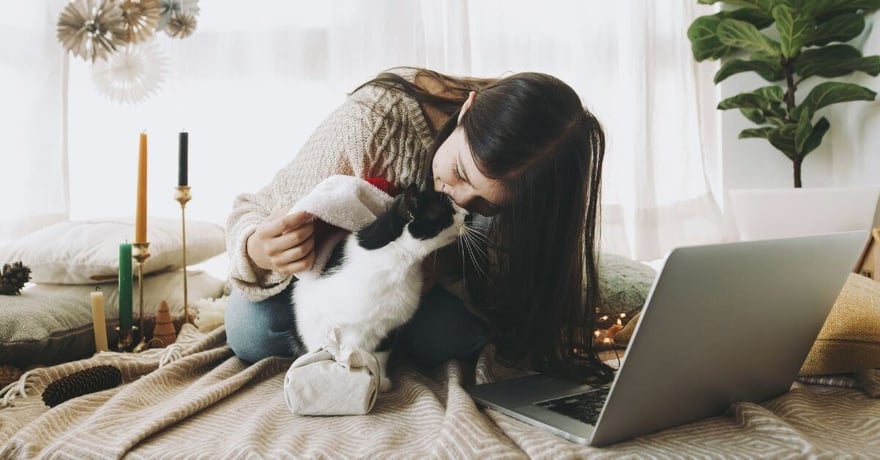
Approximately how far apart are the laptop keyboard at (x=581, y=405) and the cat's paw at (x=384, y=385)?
241 millimetres

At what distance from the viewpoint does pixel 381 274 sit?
0.96 metres

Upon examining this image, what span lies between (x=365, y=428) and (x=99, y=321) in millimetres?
740

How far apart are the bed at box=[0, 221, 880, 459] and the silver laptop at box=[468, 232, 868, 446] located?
2 cm

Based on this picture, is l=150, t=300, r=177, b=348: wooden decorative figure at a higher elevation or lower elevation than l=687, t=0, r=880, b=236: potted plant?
lower

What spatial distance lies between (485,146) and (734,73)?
1.61 meters

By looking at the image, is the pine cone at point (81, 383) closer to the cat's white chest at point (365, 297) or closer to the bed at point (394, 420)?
the bed at point (394, 420)

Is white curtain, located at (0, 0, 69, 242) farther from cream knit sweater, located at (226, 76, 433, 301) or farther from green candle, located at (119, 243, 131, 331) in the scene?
cream knit sweater, located at (226, 76, 433, 301)

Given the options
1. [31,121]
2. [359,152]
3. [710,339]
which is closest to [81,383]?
[359,152]

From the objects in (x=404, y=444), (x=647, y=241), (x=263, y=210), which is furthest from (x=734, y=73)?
(x=404, y=444)

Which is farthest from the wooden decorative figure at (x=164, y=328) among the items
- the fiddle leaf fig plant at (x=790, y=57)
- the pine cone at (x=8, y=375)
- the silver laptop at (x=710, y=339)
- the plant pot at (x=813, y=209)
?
the fiddle leaf fig plant at (x=790, y=57)

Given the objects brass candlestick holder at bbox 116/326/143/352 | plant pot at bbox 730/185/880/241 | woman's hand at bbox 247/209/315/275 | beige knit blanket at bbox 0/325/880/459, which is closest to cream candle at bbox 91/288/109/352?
brass candlestick holder at bbox 116/326/143/352

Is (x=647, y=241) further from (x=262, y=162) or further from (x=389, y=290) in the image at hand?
(x=389, y=290)

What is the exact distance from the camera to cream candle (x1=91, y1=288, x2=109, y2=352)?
53.0 inches

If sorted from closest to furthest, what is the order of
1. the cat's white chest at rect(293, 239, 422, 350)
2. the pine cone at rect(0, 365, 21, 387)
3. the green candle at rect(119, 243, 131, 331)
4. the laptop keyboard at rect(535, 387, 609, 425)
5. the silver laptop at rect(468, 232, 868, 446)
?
the silver laptop at rect(468, 232, 868, 446), the laptop keyboard at rect(535, 387, 609, 425), the cat's white chest at rect(293, 239, 422, 350), the pine cone at rect(0, 365, 21, 387), the green candle at rect(119, 243, 131, 331)
